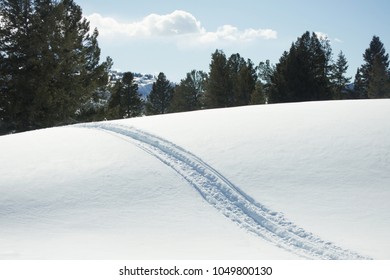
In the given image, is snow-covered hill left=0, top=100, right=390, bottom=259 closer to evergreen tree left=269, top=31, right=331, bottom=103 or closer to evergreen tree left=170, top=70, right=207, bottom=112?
evergreen tree left=269, top=31, right=331, bottom=103

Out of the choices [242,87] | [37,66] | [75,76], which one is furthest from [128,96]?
[37,66]

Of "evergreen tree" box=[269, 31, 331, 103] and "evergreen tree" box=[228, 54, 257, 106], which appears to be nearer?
"evergreen tree" box=[269, 31, 331, 103]

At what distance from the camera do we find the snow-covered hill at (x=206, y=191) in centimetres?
768

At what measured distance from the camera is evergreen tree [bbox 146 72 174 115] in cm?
5841

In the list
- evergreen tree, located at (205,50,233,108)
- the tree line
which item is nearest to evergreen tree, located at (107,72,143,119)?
the tree line

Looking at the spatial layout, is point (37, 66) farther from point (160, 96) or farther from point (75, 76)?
point (160, 96)

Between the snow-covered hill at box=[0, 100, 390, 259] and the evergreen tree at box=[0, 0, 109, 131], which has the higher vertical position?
the evergreen tree at box=[0, 0, 109, 131]

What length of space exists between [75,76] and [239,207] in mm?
23265

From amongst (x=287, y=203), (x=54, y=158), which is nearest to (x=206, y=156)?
(x=287, y=203)

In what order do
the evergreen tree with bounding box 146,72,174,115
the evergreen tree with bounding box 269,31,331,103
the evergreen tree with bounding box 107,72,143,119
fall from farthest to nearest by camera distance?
1. the evergreen tree with bounding box 146,72,174,115
2. the evergreen tree with bounding box 107,72,143,119
3. the evergreen tree with bounding box 269,31,331,103

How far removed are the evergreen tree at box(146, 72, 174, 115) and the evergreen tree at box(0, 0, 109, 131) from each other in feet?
97.6

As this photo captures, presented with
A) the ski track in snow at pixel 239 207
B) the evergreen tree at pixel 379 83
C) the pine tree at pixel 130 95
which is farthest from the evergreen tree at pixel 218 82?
the ski track in snow at pixel 239 207

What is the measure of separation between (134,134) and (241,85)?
32.1m

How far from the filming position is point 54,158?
13.0 m
